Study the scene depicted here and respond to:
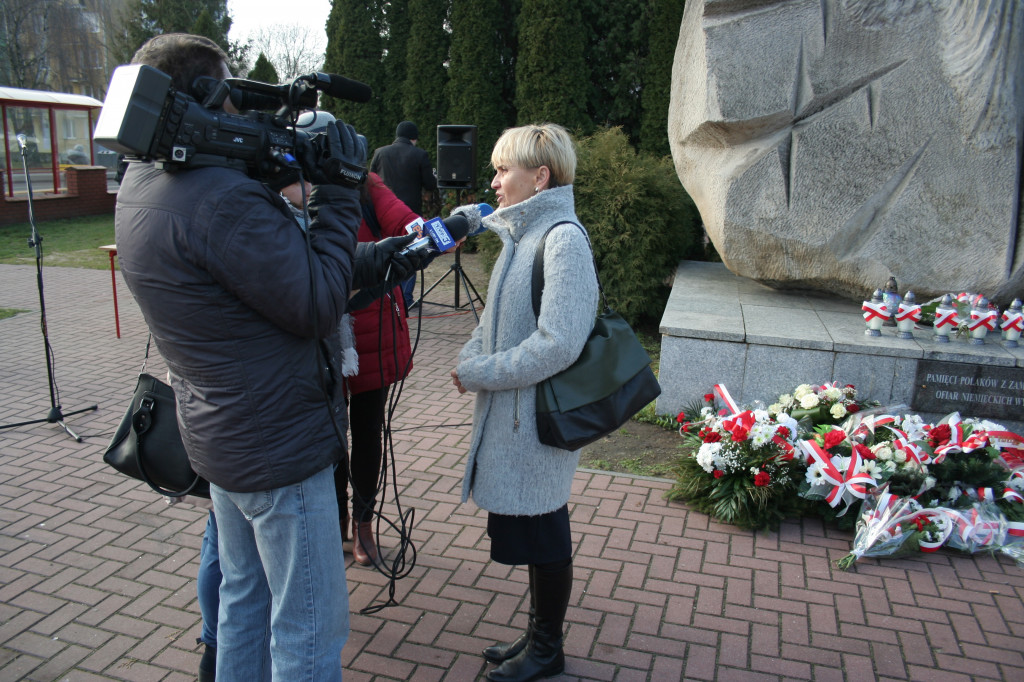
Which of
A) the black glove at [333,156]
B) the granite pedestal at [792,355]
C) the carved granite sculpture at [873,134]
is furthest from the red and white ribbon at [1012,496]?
the black glove at [333,156]

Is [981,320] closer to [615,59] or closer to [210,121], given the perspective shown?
[210,121]

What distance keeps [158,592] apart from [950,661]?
9.74 ft

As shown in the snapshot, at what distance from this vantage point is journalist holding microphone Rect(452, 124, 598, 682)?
7.34 ft

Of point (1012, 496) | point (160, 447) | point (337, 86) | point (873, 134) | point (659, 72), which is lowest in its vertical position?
point (1012, 496)

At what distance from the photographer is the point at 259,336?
1.75 m

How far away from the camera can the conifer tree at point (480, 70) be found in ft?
35.0

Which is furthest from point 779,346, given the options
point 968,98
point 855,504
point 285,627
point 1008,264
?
point 285,627

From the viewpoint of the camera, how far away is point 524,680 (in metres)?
2.56

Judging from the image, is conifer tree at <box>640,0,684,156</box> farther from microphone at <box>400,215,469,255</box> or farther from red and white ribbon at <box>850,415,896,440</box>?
microphone at <box>400,215,469,255</box>

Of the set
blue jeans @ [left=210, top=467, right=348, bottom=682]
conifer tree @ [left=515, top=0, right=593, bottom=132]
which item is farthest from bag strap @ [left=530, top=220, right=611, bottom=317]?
conifer tree @ [left=515, top=0, right=593, bottom=132]

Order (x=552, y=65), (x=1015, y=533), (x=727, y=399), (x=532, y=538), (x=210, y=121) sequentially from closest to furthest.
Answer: (x=210, y=121), (x=532, y=538), (x=1015, y=533), (x=727, y=399), (x=552, y=65)

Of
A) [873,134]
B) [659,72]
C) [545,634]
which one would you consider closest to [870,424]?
[873,134]

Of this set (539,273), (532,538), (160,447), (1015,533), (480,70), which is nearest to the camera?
(160,447)

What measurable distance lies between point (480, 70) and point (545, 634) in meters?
9.51
